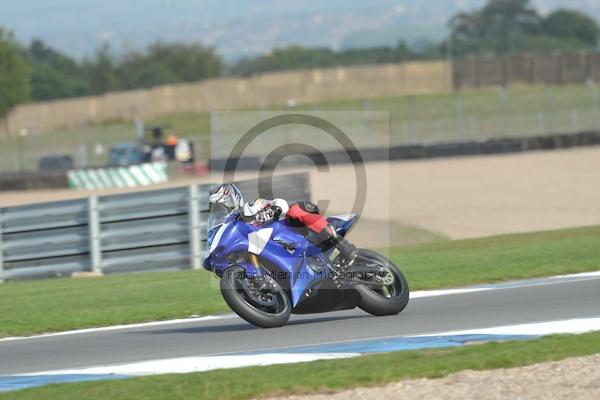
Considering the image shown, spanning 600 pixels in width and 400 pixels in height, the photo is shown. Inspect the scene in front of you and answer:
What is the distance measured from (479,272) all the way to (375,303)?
11.2 feet

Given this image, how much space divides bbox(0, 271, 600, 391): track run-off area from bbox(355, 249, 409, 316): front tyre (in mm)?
106

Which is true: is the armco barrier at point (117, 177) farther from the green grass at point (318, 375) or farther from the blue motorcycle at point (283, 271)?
the green grass at point (318, 375)

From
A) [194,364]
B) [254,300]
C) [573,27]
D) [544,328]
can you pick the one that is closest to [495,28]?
[573,27]

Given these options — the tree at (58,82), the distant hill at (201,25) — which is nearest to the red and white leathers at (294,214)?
the distant hill at (201,25)

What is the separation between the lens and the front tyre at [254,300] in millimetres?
8898

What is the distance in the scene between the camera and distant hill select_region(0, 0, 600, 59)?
10575 cm

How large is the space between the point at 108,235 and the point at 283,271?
6.97 m

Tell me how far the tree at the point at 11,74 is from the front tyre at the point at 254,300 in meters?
58.7

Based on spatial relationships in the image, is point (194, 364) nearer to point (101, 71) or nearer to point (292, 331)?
point (292, 331)

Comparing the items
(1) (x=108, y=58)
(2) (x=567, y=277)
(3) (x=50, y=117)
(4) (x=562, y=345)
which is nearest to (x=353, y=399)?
(4) (x=562, y=345)

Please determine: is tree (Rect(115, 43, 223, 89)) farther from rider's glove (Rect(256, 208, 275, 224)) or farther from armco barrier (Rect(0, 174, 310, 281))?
rider's glove (Rect(256, 208, 275, 224))

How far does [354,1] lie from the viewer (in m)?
179

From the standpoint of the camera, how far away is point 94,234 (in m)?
15.6

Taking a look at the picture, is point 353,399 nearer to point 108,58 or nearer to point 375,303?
point 375,303
